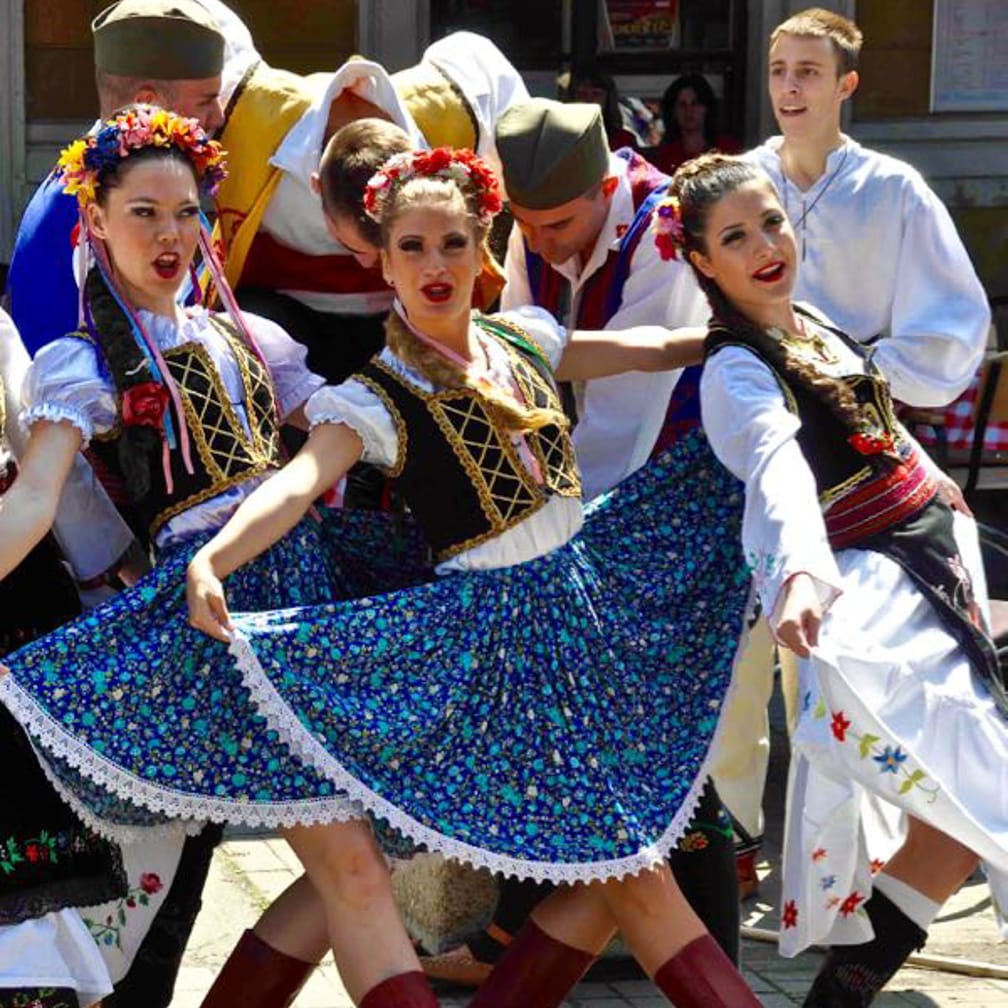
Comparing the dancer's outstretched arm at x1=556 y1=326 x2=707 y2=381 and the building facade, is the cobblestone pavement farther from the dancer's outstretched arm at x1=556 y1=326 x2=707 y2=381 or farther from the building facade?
the building facade

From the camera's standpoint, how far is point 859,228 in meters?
5.02

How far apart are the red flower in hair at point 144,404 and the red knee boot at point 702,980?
46.9 inches

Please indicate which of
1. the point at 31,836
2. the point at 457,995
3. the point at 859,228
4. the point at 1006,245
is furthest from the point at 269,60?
the point at 31,836

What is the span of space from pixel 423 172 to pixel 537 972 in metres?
1.34

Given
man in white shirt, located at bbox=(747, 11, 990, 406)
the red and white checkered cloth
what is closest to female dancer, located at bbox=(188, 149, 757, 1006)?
man in white shirt, located at bbox=(747, 11, 990, 406)

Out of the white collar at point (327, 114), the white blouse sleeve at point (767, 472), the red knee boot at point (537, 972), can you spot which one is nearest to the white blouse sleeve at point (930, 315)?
the white blouse sleeve at point (767, 472)

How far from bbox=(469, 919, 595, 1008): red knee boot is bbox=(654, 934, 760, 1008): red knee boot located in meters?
0.22

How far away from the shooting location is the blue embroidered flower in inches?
152

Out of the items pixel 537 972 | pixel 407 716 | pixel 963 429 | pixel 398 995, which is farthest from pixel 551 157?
pixel 963 429

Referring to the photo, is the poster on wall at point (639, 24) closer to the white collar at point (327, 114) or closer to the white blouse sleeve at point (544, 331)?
the white collar at point (327, 114)

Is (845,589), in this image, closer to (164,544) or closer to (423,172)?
(423,172)

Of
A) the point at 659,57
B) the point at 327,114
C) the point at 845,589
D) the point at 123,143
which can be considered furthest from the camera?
the point at 659,57

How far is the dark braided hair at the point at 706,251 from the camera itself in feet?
13.2

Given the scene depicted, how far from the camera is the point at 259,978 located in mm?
3947
